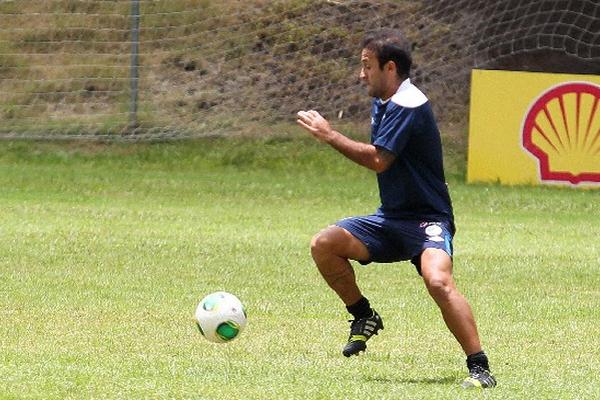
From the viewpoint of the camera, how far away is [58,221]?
15.4 meters

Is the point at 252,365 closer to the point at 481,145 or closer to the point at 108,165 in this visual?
the point at 481,145

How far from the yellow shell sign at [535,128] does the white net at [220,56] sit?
304 centimetres

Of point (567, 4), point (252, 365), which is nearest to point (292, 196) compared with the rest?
point (567, 4)

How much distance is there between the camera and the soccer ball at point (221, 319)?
766 centimetres

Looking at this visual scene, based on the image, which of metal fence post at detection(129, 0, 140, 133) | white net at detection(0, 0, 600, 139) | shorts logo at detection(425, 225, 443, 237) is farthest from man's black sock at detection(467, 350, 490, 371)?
metal fence post at detection(129, 0, 140, 133)

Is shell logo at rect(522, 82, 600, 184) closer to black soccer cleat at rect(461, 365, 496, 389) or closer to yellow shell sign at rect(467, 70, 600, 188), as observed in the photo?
yellow shell sign at rect(467, 70, 600, 188)

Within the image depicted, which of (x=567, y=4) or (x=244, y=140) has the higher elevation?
(x=567, y=4)

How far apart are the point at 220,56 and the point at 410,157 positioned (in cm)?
1483

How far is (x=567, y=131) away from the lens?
18938mm

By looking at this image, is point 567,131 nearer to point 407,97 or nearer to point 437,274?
point 407,97

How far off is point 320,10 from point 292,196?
4.65 m


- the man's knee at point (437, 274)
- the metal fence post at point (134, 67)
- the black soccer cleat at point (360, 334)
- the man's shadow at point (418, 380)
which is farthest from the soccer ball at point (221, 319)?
the metal fence post at point (134, 67)

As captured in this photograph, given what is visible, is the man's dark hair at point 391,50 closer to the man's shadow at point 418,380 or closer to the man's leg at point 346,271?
the man's leg at point 346,271

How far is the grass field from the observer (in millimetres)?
7188
